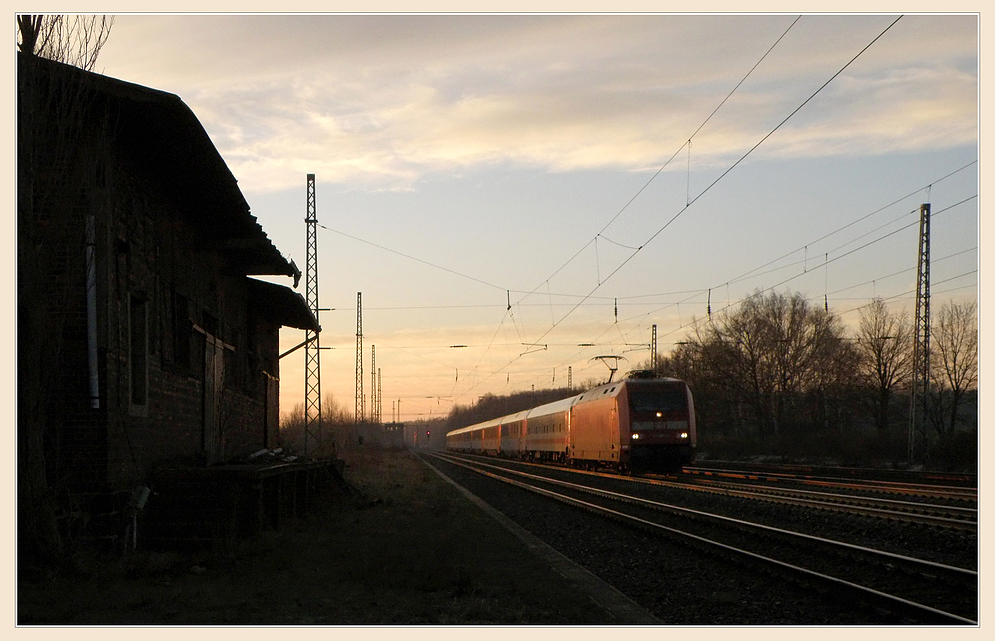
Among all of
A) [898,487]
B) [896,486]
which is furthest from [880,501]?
[896,486]

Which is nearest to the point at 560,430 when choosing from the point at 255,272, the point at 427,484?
the point at 427,484

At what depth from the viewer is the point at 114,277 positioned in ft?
34.9

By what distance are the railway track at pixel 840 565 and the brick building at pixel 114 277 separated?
710cm

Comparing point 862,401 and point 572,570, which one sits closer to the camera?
point 572,570

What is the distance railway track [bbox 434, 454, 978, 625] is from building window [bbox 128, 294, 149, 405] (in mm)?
7394

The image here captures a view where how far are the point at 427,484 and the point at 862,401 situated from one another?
44350 mm

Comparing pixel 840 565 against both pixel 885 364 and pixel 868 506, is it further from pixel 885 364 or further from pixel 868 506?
pixel 885 364

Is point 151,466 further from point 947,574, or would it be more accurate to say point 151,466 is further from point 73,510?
point 947,574

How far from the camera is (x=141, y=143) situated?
11.7 metres

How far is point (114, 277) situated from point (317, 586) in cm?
A: 438

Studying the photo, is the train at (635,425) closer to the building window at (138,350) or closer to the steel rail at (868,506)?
the steel rail at (868,506)

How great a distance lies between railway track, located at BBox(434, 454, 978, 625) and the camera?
Answer: 7730 millimetres

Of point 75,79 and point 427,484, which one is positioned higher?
point 75,79

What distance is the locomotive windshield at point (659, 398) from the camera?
28172 millimetres
